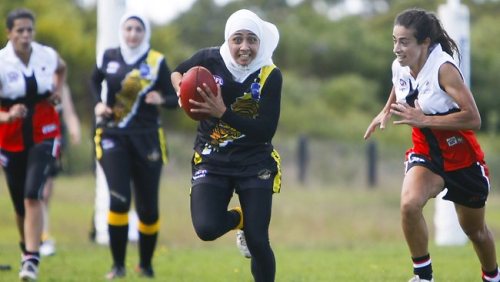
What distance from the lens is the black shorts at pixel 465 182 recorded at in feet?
26.6

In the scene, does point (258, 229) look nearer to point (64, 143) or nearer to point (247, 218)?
point (247, 218)

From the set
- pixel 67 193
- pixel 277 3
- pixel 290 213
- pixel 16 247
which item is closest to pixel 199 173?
pixel 16 247

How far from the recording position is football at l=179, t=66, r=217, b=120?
7.57 m

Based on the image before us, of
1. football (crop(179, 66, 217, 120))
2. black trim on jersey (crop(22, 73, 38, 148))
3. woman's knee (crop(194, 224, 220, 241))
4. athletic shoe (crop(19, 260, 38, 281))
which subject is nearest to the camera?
football (crop(179, 66, 217, 120))

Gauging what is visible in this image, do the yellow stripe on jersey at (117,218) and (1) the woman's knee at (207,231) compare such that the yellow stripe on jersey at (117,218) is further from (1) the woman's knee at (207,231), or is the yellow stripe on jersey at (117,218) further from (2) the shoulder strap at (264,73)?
(2) the shoulder strap at (264,73)

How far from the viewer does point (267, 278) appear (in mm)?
7836

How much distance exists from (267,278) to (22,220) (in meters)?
3.21

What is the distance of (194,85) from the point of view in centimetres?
757

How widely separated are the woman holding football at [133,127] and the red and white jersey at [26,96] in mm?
563

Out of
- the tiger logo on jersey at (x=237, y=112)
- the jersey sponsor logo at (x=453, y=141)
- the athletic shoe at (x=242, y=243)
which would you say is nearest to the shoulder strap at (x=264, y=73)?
the tiger logo on jersey at (x=237, y=112)

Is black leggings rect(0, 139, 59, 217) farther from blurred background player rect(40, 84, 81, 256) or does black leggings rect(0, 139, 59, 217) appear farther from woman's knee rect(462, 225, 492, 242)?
woman's knee rect(462, 225, 492, 242)

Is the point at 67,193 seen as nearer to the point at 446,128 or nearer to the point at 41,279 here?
the point at 41,279

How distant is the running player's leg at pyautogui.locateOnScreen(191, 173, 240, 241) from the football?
0.54 m

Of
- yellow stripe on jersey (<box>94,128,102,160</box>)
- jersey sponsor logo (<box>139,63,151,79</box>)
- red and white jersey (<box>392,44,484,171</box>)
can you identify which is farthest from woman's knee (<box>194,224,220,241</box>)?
jersey sponsor logo (<box>139,63,151,79</box>)
